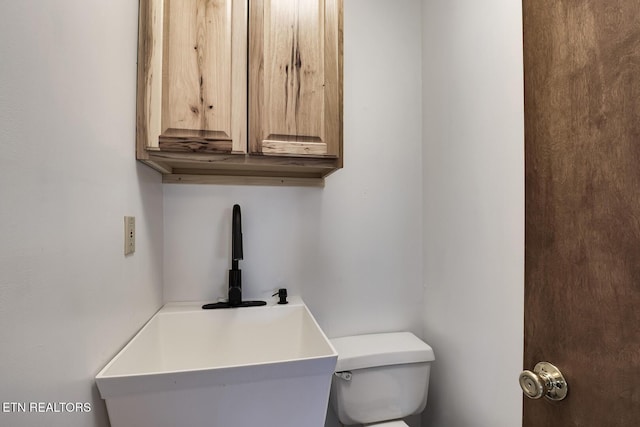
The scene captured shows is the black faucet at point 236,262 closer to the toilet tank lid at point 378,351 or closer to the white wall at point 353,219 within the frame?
the white wall at point 353,219

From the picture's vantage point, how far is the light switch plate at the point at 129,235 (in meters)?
0.84

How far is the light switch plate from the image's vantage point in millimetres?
843

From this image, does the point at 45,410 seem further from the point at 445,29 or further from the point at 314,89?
the point at 445,29

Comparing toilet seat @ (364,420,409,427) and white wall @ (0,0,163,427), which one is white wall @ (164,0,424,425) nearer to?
toilet seat @ (364,420,409,427)

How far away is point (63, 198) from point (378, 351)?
117 centimetres

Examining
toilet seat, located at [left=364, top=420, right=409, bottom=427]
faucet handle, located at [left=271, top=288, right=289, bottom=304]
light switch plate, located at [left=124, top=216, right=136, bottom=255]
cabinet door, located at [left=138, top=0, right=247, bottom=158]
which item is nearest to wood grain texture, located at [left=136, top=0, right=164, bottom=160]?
cabinet door, located at [left=138, top=0, right=247, bottom=158]

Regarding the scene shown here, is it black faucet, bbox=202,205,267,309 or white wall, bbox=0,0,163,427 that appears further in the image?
black faucet, bbox=202,205,267,309

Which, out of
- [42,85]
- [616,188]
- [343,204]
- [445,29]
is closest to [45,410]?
[42,85]

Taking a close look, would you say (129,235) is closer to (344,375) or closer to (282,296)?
(282,296)

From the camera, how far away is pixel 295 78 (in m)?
1.03

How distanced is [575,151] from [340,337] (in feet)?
3.83

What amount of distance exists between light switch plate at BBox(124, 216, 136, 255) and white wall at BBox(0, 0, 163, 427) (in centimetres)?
3

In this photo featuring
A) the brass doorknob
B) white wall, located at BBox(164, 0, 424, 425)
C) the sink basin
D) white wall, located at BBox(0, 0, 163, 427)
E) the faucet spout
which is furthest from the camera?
white wall, located at BBox(164, 0, 424, 425)

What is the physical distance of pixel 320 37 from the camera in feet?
3.43
